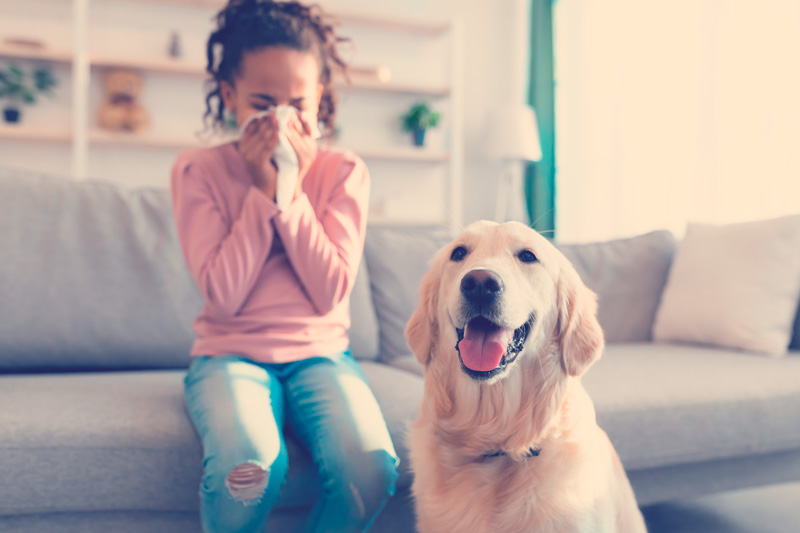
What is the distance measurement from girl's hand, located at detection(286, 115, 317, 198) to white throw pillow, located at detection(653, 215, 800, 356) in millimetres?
1550

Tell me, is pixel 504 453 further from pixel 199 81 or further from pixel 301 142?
pixel 199 81

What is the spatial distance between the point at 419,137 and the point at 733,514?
357cm

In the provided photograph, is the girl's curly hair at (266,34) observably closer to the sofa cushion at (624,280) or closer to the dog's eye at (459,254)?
the dog's eye at (459,254)

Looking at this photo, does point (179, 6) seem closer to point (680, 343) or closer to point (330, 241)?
point (330, 241)

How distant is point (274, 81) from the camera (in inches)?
57.7

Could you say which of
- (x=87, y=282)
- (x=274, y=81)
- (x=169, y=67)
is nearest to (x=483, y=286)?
(x=274, y=81)

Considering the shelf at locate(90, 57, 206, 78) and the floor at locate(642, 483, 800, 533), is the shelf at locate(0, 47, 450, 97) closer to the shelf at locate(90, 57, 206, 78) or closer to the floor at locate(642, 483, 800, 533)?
the shelf at locate(90, 57, 206, 78)

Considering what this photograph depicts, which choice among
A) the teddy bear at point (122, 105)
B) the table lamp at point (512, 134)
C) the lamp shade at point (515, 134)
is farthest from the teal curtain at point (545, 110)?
the teddy bear at point (122, 105)

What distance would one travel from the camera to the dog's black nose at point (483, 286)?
1058 millimetres

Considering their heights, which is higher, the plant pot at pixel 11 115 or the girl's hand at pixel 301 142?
the plant pot at pixel 11 115

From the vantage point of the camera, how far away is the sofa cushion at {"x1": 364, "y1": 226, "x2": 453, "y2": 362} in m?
2.04

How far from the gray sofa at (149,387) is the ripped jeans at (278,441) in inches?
3.8

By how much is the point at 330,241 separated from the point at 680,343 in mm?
1502

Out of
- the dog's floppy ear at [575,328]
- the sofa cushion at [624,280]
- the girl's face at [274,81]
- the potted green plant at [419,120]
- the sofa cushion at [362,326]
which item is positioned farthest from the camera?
the potted green plant at [419,120]
